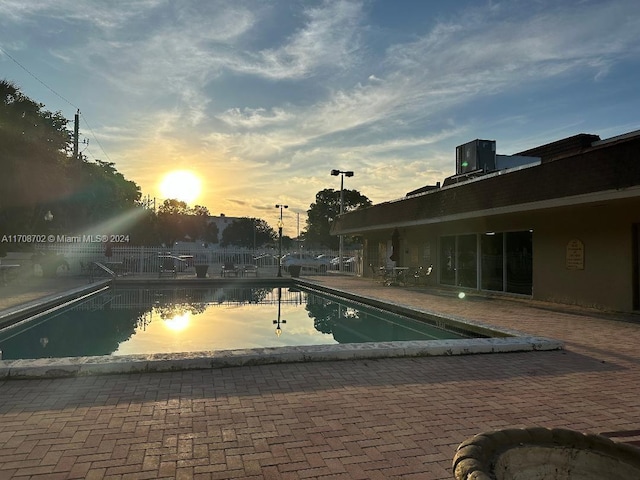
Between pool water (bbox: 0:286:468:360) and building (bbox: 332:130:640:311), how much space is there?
390cm

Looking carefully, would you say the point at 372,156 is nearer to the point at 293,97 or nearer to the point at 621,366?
the point at 293,97

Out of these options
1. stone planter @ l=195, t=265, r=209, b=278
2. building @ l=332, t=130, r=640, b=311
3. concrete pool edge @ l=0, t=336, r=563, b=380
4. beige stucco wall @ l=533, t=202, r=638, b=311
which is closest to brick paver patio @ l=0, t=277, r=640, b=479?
concrete pool edge @ l=0, t=336, r=563, b=380

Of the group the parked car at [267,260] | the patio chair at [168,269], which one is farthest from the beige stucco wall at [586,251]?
the parked car at [267,260]

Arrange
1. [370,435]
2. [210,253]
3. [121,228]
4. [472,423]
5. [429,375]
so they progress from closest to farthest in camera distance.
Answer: [370,435] < [472,423] < [429,375] < [210,253] < [121,228]

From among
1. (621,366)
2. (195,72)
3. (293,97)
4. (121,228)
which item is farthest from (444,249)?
(121,228)

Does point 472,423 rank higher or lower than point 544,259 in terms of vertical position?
lower

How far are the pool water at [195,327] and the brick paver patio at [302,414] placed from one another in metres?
2.98

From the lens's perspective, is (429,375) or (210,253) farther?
(210,253)

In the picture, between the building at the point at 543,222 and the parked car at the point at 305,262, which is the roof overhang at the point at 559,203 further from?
the parked car at the point at 305,262

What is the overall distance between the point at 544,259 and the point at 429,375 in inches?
340

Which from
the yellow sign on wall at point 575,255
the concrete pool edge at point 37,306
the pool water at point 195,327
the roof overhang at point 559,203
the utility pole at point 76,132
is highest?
the utility pole at point 76,132

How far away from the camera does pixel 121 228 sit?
34344mm

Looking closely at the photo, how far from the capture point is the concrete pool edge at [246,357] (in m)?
4.57

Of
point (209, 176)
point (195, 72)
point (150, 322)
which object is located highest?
point (195, 72)
